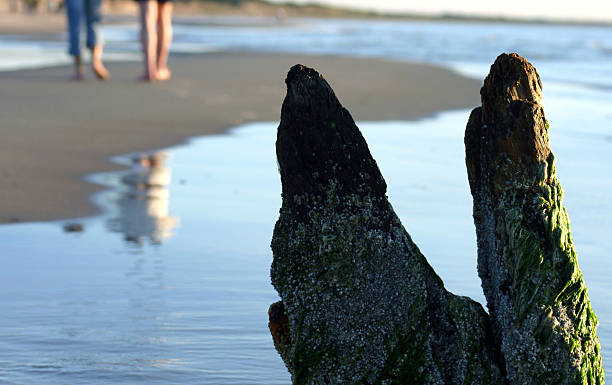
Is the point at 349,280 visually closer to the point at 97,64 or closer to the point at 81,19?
the point at 97,64

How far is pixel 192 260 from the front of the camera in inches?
159

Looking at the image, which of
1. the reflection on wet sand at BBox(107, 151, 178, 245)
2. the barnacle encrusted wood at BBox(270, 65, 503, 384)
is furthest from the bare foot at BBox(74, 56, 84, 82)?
the barnacle encrusted wood at BBox(270, 65, 503, 384)

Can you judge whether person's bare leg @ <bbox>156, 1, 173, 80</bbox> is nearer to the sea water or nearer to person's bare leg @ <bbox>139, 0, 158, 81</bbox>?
person's bare leg @ <bbox>139, 0, 158, 81</bbox>

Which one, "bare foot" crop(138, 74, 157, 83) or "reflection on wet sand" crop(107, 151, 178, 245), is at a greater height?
"bare foot" crop(138, 74, 157, 83)

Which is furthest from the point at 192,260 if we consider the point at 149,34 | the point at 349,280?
the point at 149,34

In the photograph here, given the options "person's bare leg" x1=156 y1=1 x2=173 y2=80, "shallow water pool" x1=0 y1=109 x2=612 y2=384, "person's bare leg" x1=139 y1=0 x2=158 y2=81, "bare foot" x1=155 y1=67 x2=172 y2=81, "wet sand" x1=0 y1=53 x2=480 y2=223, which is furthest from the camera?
"bare foot" x1=155 y1=67 x2=172 y2=81

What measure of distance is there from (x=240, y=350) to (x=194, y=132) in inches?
196

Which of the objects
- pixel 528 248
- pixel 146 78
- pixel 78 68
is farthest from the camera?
pixel 146 78

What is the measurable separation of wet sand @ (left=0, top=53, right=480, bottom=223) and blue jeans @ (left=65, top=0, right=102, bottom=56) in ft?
1.51

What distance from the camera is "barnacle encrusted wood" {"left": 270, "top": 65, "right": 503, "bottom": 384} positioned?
2131 millimetres

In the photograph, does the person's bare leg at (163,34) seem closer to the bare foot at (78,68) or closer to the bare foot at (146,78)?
the bare foot at (146,78)

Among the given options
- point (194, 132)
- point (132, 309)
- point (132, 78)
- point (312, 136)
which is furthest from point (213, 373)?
point (132, 78)

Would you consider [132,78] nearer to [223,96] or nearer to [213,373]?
[223,96]

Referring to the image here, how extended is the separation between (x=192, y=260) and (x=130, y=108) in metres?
5.27
